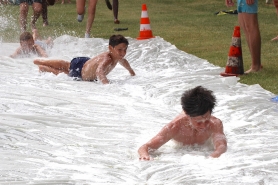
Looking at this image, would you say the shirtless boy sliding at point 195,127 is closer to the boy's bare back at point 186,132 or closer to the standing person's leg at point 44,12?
the boy's bare back at point 186,132

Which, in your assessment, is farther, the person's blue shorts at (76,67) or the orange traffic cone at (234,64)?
the person's blue shorts at (76,67)

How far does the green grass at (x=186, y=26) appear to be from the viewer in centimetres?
961

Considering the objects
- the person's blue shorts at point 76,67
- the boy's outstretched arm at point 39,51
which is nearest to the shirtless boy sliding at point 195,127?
the person's blue shorts at point 76,67

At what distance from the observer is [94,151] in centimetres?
512

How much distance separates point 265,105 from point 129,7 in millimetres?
14070

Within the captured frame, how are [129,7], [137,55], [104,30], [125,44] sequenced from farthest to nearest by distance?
[129,7], [104,30], [137,55], [125,44]

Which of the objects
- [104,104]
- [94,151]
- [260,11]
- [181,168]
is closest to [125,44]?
[104,104]

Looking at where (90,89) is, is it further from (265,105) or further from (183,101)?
(183,101)

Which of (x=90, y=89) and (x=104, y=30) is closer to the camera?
(x=90, y=89)

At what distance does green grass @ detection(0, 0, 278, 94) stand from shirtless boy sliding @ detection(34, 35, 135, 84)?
1.51 metres

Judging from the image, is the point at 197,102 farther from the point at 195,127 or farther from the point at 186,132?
the point at 186,132

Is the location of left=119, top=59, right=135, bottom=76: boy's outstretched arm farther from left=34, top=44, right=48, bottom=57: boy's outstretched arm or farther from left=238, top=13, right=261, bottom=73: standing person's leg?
left=34, top=44, right=48, bottom=57: boy's outstretched arm

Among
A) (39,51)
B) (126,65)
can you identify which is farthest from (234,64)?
(39,51)

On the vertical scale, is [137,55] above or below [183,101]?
below
